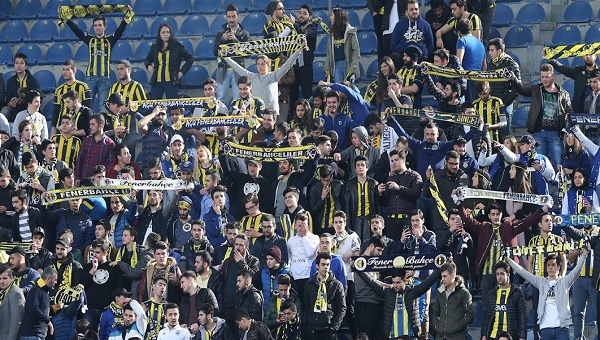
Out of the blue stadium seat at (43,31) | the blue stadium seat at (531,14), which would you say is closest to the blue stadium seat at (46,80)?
the blue stadium seat at (43,31)

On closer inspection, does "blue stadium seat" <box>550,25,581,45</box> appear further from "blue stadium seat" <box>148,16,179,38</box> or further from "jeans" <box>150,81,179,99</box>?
"blue stadium seat" <box>148,16,179,38</box>

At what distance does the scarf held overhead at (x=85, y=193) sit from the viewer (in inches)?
870

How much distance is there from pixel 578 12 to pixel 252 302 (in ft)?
29.0

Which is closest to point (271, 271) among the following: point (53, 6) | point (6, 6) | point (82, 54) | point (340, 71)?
point (340, 71)

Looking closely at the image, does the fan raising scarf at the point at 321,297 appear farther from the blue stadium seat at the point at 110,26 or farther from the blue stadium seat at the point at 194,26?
the blue stadium seat at the point at 110,26

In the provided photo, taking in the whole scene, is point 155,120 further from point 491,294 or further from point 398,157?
point 491,294

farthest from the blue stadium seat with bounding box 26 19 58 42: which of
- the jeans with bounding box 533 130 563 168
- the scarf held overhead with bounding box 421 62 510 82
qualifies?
the jeans with bounding box 533 130 563 168

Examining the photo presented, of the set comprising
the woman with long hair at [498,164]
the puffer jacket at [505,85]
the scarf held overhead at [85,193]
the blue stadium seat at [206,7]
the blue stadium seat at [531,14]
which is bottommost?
the scarf held overhead at [85,193]

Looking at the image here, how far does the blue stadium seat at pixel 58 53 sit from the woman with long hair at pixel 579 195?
947 centimetres

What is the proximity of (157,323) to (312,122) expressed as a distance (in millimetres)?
4117

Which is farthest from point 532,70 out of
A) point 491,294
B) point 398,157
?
point 491,294

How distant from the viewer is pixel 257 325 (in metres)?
19.5

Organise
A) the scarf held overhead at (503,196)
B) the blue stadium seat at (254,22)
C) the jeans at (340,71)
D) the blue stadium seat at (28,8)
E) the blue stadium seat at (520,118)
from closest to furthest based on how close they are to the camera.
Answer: the scarf held overhead at (503,196) → the blue stadium seat at (520,118) → the jeans at (340,71) → the blue stadium seat at (254,22) → the blue stadium seat at (28,8)

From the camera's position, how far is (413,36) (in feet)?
81.0
